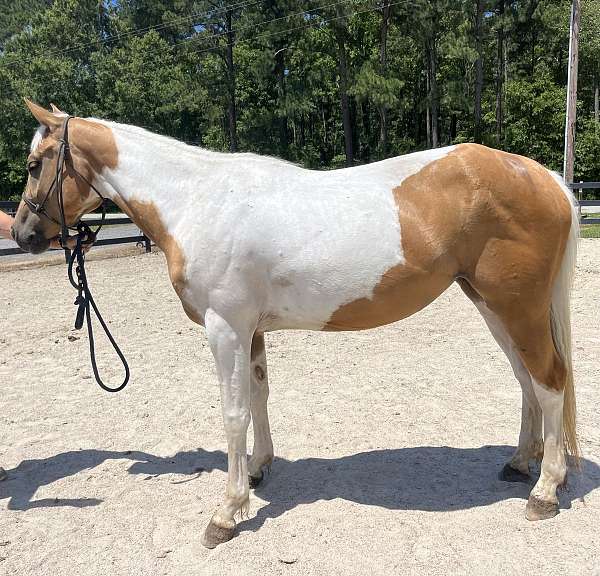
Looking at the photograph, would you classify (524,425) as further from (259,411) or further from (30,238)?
(30,238)

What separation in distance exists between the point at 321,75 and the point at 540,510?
91.5 feet

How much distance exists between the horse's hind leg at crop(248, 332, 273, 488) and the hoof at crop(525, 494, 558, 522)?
4.98 feet

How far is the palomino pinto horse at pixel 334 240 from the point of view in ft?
8.48

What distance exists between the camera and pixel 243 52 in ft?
96.6

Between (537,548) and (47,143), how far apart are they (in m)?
3.25

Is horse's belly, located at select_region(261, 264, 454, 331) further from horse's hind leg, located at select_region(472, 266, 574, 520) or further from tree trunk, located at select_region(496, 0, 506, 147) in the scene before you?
tree trunk, located at select_region(496, 0, 506, 147)

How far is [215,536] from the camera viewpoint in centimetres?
268

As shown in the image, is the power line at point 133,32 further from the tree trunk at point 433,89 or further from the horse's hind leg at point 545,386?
the horse's hind leg at point 545,386

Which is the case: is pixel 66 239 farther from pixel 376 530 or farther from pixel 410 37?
pixel 410 37

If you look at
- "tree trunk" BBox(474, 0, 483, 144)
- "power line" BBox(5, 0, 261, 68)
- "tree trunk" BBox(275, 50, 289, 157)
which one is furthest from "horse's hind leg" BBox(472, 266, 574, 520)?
"power line" BBox(5, 0, 261, 68)

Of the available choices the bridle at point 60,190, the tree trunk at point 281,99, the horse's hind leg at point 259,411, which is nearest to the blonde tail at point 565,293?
the horse's hind leg at point 259,411

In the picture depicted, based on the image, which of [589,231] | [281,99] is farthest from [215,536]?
→ [281,99]

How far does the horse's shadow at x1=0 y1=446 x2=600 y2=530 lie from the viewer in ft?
9.82

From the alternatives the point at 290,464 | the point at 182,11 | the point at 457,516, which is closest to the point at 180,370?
the point at 290,464
